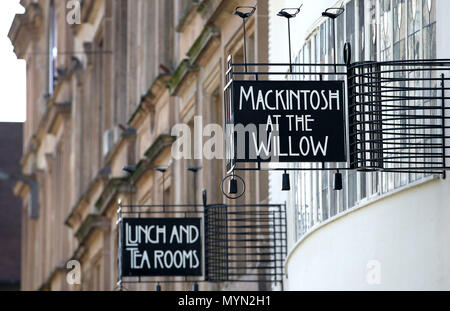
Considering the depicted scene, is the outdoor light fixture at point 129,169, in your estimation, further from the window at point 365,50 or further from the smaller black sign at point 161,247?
the window at point 365,50

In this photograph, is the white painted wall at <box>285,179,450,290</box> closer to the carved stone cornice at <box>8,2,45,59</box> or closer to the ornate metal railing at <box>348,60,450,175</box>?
the ornate metal railing at <box>348,60,450,175</box>

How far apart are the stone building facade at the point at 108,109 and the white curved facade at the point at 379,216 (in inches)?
176

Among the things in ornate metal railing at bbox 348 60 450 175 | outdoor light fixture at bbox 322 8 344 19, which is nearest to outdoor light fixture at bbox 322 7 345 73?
outdoor light fixture at bbox 322 8 344 19

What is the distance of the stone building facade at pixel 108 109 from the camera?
26844 mm

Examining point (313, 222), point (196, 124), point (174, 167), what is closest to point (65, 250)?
point (174, 167)

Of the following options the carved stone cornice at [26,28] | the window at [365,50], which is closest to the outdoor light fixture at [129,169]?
the window at [365,50]

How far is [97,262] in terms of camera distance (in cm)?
4134

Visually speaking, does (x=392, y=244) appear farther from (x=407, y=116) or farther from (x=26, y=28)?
(x=26, y=28)

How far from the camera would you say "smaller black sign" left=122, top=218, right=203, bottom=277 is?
873 inches

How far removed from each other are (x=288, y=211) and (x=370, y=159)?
21.6 ft

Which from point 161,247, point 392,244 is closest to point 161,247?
point 161,247

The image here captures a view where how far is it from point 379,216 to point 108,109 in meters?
27.2

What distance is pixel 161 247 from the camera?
2223 centimetres
